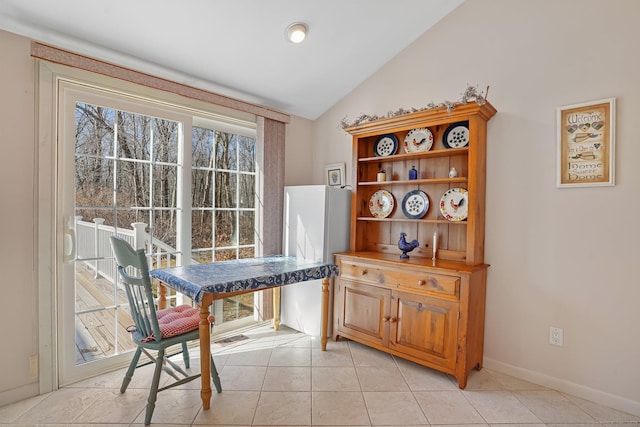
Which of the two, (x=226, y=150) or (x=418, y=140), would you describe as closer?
(x=418, y=140)

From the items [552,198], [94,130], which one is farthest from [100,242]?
[552,198]

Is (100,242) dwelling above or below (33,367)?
above

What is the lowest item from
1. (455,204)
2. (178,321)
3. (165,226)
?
(178,321)

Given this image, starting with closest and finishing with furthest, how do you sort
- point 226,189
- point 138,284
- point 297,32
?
1. point 138,284
2. point 297,32
3. point 226,189

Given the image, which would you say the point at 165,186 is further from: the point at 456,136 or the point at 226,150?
the point at 456,136

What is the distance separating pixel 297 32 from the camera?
239 cm

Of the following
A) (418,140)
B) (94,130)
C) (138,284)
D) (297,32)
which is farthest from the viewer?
(418,140)

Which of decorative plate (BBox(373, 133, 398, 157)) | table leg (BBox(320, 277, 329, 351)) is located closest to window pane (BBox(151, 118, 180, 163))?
table leg (BBox(320, 277, 329, 351))

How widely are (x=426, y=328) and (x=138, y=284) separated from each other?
1902 mm

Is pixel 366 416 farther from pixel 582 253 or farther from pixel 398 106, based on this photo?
pixel 398 106

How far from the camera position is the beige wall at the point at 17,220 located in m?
1.88

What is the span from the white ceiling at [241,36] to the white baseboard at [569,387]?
8.94ft

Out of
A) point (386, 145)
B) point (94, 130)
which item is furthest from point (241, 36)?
point (386, 145)

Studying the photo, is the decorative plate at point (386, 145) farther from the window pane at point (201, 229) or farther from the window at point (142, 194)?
the window pane at point (201, 229)
